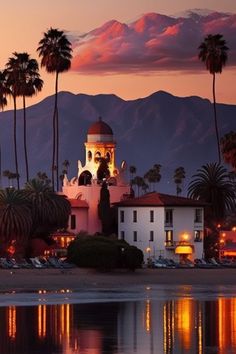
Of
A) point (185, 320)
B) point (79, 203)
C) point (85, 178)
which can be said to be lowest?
point (185, 320)

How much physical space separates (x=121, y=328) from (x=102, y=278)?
47910 mm

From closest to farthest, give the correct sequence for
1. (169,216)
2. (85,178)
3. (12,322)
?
(12,322) → (169,216) → (85,178)

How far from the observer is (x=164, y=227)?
Result: 5576 inches

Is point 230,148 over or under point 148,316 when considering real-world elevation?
over

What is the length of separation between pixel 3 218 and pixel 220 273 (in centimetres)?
2072

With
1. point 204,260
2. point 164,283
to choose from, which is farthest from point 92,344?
point 204,260

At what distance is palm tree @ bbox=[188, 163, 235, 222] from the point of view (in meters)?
146

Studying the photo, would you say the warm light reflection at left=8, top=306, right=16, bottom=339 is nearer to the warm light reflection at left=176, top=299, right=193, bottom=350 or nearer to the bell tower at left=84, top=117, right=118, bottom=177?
the warm light reflection at left=176, top=299, right=193, bottom=350

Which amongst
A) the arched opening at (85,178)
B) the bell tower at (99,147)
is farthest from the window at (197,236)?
the bell tower at (99,147)

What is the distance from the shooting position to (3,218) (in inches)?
5015

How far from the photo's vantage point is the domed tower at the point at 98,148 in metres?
166

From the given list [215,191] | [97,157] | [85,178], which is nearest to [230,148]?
[215,191]

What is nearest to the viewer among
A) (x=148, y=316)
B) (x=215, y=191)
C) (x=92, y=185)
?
(x=148, y=316)

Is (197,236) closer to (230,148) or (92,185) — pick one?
(230,148)
